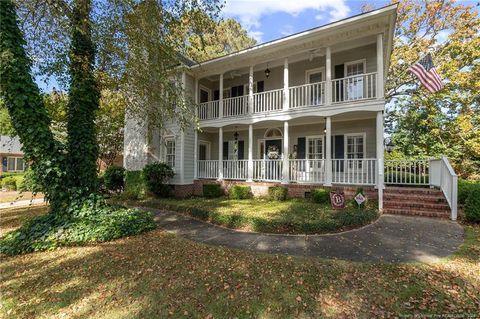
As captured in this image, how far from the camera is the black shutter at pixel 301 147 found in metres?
12.1

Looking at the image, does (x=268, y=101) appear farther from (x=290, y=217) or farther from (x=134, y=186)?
(x=134, y=186)

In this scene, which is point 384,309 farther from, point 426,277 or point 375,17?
point 375,17

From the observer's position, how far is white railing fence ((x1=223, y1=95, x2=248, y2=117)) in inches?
474

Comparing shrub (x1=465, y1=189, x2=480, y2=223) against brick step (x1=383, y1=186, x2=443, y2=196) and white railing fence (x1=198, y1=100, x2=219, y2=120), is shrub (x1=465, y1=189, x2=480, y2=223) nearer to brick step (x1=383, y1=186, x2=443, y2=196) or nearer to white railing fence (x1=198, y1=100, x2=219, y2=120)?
brick step (x1=383, y1=186, x2=443, y2=196)

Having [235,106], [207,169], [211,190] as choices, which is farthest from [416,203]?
[207,169]

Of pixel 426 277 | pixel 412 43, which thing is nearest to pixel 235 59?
pixel 426 277

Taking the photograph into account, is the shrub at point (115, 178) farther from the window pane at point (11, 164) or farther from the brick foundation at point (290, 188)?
the window pane at point (11, 164)

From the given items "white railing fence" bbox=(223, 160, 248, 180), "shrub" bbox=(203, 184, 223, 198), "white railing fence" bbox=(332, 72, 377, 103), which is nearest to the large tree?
"white railing fence" bbox=(332, 72, 377, 103)

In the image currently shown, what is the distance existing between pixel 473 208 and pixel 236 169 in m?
8.83

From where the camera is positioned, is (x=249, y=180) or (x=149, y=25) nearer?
(x=149, y=25)

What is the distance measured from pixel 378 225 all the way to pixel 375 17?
7.05 m

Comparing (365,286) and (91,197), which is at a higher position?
(91,197)

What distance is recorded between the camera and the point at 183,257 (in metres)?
4.71

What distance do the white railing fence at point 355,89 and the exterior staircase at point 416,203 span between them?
373 centimetres
